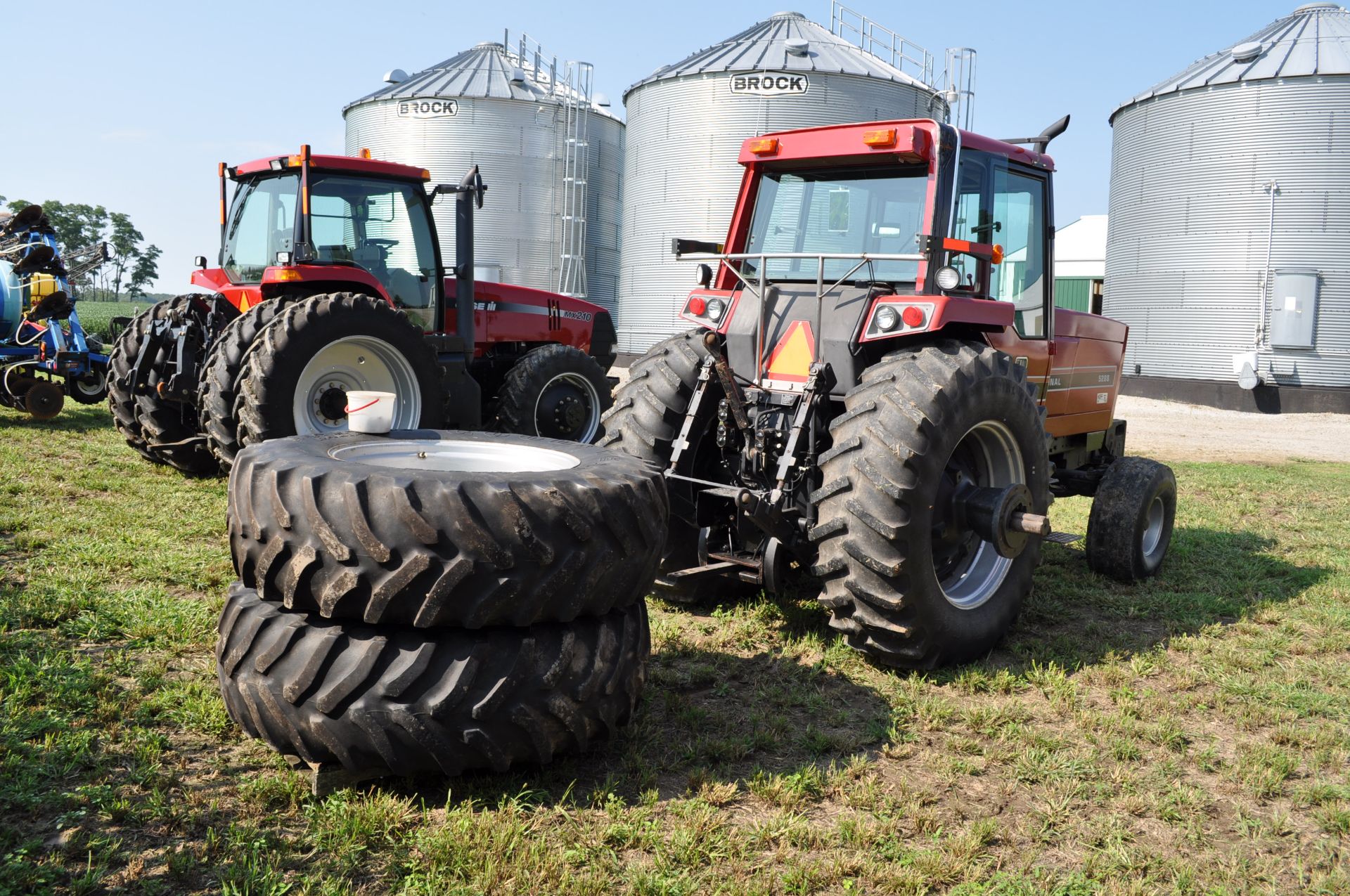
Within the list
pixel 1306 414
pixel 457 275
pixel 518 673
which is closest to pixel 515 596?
pixel 518 673

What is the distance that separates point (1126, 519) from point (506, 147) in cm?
1900

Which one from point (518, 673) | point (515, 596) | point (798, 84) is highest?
point (798, 84)

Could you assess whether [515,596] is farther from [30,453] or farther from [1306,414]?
[1306,414]

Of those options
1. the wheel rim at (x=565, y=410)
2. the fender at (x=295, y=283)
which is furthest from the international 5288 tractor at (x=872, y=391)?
the wheel rim at (x=565, y=410)

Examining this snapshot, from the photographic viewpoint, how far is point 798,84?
2009 cm

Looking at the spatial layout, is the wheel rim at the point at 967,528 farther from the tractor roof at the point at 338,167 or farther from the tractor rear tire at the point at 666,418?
the tractor roof at the point at 338,167

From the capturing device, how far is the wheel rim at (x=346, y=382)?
7.50 meters

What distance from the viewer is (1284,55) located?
19609 millimetres

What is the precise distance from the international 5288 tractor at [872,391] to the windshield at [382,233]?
3844 millimetres

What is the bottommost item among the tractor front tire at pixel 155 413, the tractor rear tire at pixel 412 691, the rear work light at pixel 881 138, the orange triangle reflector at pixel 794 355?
the tractor rear tire at pixel 412 691

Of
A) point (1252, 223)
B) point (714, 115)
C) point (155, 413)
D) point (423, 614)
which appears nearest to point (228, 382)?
point (155, 413)

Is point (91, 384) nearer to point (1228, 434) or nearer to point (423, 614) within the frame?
point (423, 614)

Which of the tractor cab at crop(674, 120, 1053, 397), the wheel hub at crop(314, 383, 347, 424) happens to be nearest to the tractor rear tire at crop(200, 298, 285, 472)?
the wheel hub at crop(314, 383, 347, 424)

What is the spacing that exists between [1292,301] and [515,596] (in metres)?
20.3
